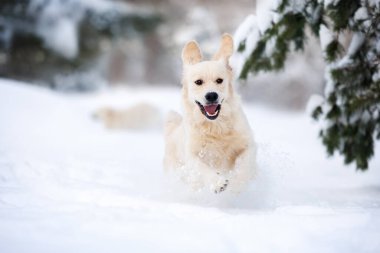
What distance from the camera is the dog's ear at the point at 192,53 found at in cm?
461

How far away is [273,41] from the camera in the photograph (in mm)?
4938

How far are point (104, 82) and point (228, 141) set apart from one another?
51.8ft

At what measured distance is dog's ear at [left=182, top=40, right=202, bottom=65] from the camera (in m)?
4.61

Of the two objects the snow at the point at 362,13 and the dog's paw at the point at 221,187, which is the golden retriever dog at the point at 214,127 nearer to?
the dog's paw at the point at 221,187

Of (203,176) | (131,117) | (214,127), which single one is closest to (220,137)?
(214,127)

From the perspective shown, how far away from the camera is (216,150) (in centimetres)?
440

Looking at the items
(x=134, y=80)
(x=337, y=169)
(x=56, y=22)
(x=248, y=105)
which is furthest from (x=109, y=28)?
(x=337, y=169)

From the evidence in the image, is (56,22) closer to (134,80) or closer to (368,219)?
(134,80)

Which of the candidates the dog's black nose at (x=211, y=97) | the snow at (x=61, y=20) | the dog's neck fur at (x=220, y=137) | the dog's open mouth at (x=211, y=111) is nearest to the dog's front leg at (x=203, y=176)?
the dog's neck fur at (x=220, y=137)

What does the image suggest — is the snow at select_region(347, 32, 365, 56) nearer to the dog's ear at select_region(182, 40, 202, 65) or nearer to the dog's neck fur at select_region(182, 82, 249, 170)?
the dog's neck fur at select_region(182, 82, 249, 170)

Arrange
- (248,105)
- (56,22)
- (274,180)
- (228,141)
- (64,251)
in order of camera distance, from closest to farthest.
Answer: (64,251) < (228,141) < (274,180) < (56,22) < (248,105)

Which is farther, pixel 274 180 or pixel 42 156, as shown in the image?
pixel 42 156

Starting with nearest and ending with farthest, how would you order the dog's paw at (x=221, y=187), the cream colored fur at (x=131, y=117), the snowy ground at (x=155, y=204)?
the snowy ground at (x=155, y=204)
the dog's paw at (x=221, y=187)
the cream colored fur at (x=131, y=117)

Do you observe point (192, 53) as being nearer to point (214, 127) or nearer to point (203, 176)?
point (214, 127)
